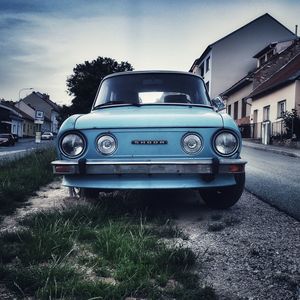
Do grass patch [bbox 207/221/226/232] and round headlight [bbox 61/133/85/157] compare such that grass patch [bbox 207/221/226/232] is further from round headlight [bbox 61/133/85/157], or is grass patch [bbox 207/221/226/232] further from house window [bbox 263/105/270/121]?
house window [bbox 263/105/270/121]

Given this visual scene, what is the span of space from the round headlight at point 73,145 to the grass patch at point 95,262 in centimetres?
68

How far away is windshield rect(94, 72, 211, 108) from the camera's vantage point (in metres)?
5.36

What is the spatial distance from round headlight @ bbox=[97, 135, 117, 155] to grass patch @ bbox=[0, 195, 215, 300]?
70 centimetres

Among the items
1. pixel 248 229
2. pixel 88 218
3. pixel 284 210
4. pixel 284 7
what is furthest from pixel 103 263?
pixel 284 7

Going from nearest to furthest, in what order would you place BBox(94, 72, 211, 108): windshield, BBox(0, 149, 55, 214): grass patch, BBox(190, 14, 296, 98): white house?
BBox(0, 149, 55, 214): grass patch < BBox(94, 72, 211, 108): windshield < BBox(190, 14, 296, 98): white house

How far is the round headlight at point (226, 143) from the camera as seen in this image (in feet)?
13.5

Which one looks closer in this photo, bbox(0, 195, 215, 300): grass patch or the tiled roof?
bbox(0, 195, 215, 300): grass patch

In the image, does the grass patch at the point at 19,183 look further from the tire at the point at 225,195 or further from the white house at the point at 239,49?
the white house at the point at 239,49

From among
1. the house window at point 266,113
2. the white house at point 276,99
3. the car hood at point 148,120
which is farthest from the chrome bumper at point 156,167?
the house window at point 266,113

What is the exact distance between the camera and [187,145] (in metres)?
4.11

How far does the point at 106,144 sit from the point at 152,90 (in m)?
1.55

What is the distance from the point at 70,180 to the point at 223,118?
1701mm

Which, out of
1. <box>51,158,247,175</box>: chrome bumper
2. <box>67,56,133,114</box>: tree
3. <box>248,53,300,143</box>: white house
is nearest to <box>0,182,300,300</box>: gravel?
<box>51,158,247,175</box>: chrome bumper

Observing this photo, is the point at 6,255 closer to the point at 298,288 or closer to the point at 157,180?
the point at 157,180
